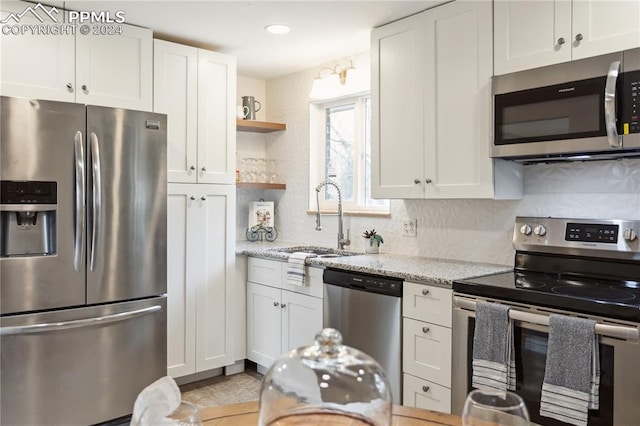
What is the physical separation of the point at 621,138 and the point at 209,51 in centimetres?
264

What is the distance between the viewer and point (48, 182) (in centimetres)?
252

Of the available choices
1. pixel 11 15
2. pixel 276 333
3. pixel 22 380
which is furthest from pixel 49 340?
pixel 11 15

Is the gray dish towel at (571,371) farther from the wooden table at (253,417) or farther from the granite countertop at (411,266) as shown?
the wooden table at (253,417)

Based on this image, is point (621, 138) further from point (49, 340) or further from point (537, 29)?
point (49, 340)

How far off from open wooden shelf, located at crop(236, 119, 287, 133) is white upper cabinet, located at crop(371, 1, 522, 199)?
1281 millimetres

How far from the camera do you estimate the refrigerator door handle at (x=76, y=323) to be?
2402 millimetres

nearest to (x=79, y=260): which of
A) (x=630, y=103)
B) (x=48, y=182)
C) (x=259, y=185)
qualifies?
(x=48, y=182)

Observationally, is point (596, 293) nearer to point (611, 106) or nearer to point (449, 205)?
point (611, 106)

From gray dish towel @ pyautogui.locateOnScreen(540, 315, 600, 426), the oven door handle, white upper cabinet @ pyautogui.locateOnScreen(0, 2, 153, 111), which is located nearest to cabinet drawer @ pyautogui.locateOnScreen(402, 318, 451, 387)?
the oven door handle

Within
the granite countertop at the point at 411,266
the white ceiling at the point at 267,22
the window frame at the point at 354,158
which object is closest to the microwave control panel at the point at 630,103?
the granite countertop at the point at 411,266

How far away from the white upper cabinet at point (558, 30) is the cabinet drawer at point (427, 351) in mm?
1330

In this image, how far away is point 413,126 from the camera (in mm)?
2865

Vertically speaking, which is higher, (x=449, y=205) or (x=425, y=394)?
(x=449, y=205)

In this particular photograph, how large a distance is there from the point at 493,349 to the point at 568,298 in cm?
38
